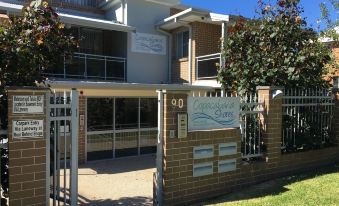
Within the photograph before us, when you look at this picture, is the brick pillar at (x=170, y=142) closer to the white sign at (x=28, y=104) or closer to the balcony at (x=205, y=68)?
the white sign at (x=28, y=104)

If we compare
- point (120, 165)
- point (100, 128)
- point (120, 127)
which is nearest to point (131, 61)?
point (120, 127)

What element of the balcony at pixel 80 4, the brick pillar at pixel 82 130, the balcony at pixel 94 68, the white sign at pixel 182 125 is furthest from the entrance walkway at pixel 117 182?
the balcony at pixel 80 4

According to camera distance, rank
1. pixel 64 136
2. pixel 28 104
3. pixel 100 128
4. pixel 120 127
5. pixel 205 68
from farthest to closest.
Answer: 1. pixel 205 68
2. pixel 120 127
3. pixel 100 128
4. pixel 64 136
5. pixel 28 104

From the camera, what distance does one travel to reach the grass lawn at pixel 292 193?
6.97 metres

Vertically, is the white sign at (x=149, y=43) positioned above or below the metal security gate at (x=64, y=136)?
above

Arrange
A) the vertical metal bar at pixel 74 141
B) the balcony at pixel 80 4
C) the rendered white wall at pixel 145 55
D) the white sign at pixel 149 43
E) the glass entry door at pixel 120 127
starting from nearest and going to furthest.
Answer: the vertical metal bar at pixel 74 141, the glass entry door at pixel 120 127, the rendered white wall at pixel 145 55, the white sign at pixel 149 43, the balcony at pixel 80 4

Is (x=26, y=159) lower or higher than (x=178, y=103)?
lower

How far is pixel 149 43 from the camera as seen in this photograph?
57.9 feet

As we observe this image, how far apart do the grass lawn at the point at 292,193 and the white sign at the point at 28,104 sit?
3568 millimetres

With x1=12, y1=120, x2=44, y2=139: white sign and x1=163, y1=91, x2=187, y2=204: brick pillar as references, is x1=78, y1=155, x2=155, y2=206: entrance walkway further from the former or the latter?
x1=12, y1=120, x2=44, y2=139: white sign

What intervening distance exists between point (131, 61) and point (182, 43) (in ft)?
8.47

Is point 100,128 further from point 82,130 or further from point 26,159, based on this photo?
point 26,159

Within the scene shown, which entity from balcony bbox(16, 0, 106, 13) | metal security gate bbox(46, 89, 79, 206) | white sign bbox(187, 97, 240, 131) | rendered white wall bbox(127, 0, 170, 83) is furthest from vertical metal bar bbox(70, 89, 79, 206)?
balcony bbox(16, 0, 106, 13)

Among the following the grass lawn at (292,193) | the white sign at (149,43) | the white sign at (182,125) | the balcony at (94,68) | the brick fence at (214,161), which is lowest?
the grass lawn at (292,193)
